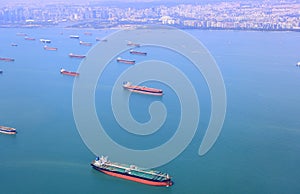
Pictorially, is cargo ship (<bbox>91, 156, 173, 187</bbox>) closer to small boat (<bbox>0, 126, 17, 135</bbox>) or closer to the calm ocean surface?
the calm ocean surface

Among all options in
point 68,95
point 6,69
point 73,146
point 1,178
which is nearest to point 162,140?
point 73,146

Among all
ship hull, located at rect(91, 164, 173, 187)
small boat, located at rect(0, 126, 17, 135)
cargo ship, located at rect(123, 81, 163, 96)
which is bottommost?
ship hull, located at rect(91, 164, 173, 187)

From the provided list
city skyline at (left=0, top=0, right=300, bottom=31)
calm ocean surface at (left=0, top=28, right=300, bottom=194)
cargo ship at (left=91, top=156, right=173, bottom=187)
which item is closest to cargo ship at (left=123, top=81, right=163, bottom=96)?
calm ocean surface at (left=0, top=28, right=300, bottom=194)

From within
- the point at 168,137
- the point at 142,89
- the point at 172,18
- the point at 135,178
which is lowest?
the point at 135,178

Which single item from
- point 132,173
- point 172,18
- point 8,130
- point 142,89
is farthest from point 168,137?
point 172,18

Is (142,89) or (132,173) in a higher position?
(142,89)

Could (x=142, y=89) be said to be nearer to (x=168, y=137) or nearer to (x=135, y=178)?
(x=168, y=137)

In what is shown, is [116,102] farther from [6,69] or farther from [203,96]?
[6,69]

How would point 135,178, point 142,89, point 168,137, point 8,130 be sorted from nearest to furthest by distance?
point 135,178 → point 168,137 → point 8,130 → point 142,89
